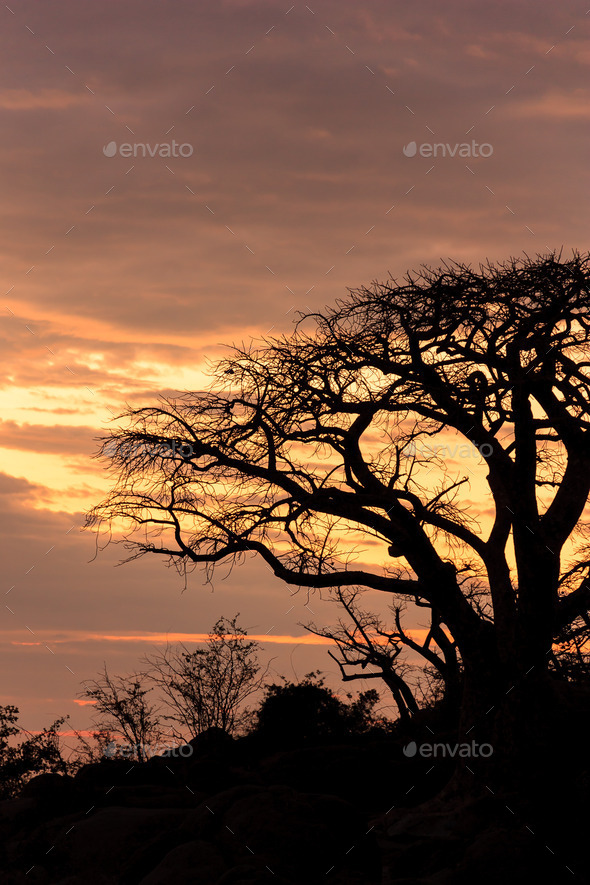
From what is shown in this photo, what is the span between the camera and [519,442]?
15930mm

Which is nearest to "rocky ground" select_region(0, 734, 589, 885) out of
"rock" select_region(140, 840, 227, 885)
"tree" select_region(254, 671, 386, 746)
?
"rock" select_region(140, 840, 227, 885)

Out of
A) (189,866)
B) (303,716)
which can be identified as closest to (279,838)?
(189,866)

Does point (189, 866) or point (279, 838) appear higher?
point (279, 838)

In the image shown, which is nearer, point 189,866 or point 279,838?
point 189,866

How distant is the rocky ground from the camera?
42.3 feet

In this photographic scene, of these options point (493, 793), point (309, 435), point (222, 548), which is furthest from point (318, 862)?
point (309, 435)

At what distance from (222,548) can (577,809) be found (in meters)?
7.20

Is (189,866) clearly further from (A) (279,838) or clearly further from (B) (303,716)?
(B) (303,716)

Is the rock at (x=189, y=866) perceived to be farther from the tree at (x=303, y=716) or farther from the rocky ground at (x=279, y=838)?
the tree at (x=303, y=716)

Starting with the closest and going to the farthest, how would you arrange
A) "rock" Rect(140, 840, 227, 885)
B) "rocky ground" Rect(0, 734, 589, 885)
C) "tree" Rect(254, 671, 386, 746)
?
"rock" Rect(140, 840, 227, 885), "rocky ground" Rect(0, 734, 589, 885), "tree" Rect(254, 671, 386, 746)

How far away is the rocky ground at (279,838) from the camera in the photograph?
12883 millimetres

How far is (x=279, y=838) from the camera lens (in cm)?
1318

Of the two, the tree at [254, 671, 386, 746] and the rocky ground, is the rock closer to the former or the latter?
the rocky ground

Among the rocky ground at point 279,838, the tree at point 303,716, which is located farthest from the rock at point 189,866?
the tree at point 303,716
